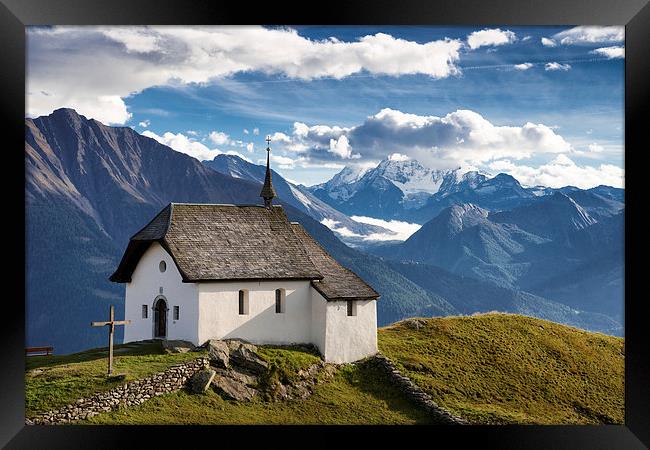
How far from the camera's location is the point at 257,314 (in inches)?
1550

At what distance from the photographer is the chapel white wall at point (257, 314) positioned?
38.0 meters

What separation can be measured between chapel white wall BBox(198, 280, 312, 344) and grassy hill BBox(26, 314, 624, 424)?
1.15 metres

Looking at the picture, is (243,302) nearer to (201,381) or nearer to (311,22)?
(201,381)

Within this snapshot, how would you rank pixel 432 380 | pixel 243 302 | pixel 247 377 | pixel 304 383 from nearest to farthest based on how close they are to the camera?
pixel 247 377 → pixel 304 383 → pixel 243 302 → pixel 432 380

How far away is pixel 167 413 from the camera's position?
106 feet

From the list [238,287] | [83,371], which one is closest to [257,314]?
[238,287]

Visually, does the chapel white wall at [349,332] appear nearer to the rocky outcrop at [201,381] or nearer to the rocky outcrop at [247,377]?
the rocky outcrop at [247,377]

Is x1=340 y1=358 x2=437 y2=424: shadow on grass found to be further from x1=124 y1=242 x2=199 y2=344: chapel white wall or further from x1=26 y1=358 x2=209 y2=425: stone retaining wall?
x1=124 y1=242 x2=199 y2=344: chapel white wall

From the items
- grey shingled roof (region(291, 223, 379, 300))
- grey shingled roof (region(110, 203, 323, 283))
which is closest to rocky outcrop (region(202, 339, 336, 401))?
grey shingled roof (region(110, 203, 323, 283))

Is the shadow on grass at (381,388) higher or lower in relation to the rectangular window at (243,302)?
lower

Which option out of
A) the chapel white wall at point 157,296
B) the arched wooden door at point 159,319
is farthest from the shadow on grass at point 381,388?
the arched wooden door at point 159,319

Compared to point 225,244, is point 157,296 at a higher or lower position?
lower

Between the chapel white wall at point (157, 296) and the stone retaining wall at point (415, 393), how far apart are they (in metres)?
8.58

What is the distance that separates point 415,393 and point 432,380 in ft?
5.37
